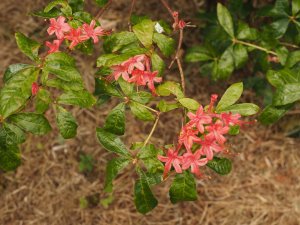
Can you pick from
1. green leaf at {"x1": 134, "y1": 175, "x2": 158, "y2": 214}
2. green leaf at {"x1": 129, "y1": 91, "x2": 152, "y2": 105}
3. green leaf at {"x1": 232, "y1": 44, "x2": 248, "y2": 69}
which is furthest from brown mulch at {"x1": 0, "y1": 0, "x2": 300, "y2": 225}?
green leaf at {"x1": 129, "y1": 91, "x2": 152, "y2": 105}

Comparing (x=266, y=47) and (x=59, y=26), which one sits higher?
(x=59, y=26)

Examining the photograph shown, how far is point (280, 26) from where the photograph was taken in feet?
6.31

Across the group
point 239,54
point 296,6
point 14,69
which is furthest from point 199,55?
point 14,69

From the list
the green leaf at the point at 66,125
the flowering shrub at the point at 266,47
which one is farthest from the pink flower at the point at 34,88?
the flowering shrub at the point at 266,47

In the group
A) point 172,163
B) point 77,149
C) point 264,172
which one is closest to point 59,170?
point 77,149

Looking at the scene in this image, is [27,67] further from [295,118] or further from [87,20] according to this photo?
[295,118]

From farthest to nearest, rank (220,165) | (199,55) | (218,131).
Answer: (199,55)
(220,165)
(218,131)

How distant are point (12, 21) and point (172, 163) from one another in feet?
6.26

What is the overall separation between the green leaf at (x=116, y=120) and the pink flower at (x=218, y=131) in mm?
330

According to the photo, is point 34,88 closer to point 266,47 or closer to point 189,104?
point 189,104

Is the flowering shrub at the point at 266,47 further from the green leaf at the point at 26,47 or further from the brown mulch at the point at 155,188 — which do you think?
the green leaf at the point at 26,47

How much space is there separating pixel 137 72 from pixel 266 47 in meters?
0.77

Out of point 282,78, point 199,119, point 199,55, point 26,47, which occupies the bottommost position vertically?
point 199,55

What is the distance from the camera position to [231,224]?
242 cm
